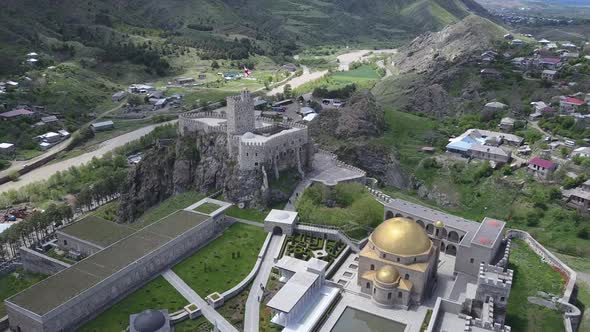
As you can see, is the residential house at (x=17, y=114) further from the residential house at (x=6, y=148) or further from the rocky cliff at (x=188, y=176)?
the rocky cliff at (x=188, y=176)

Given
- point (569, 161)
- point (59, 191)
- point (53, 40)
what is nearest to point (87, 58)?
point (53, 40)

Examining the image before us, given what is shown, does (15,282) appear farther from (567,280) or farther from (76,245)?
(567,280)

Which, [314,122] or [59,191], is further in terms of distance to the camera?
[314,122]

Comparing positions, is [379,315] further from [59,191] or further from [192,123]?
[59,191]

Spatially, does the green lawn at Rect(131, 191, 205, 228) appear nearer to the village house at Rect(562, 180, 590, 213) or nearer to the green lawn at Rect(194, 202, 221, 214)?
the green lawn at Rect(194, 202, 221, 214)

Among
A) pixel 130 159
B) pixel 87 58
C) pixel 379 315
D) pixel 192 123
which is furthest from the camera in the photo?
pixel 87 58

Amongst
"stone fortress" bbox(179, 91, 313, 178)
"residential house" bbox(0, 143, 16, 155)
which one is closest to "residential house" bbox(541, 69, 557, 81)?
"stone fortress" bbox(179, 91, 313, 178)

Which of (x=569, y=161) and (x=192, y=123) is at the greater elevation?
(x=192, y=123)
